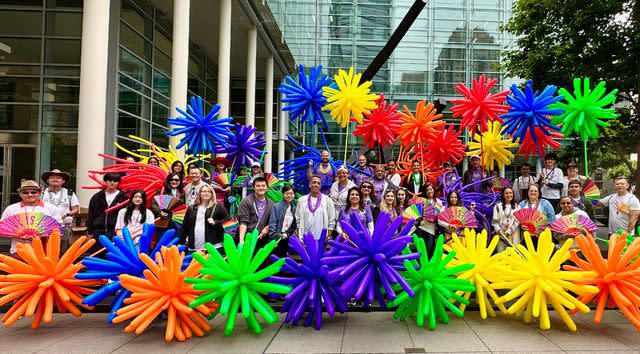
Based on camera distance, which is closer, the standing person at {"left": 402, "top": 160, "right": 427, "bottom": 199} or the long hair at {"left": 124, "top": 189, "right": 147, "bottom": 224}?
the long hair at {"left": 124, "top": 189, "right": 147, "bottom": 224}

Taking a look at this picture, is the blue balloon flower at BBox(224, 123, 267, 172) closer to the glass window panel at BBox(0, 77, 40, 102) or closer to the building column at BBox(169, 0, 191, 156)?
the building column at BBox(169, 0, 191, 156)

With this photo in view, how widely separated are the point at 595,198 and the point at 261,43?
16.7 metres

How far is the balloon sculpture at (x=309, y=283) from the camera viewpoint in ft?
14.5

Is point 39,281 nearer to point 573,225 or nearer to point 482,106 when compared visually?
point 573,225

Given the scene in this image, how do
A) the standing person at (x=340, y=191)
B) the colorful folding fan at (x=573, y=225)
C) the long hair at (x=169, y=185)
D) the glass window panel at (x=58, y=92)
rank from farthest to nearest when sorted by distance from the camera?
1. the glass window panel at (x=58, y=92)
2. the long hair at (x=169, y=185)
3. the standing person at (x=340, y=191)
4. the colorful folding fan at (x=573, y=225)

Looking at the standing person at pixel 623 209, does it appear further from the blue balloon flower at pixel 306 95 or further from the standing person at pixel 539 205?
the blue balloon flower at pixel 306 95

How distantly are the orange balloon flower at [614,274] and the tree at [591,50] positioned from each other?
8152 mm

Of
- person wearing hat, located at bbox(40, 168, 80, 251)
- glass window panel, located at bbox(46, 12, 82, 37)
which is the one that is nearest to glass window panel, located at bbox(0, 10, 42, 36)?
glass window panel, located at bbox(46, 12, 82, 37)

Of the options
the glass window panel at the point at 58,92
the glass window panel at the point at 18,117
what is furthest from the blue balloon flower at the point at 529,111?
the glass window panel at the point at 18,117

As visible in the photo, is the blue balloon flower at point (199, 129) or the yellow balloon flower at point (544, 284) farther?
the blue balloon flower at point (199, 129)

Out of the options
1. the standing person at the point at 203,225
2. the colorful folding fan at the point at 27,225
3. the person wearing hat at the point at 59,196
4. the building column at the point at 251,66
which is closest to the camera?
the colorful folding fan at the point at 27,225

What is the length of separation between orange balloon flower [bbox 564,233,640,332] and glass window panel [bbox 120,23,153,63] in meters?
12.5

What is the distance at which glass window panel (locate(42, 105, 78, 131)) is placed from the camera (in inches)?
448

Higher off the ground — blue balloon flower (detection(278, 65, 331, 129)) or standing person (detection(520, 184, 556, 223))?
blue balloon flower (detection(278, 65, 331, 129))
